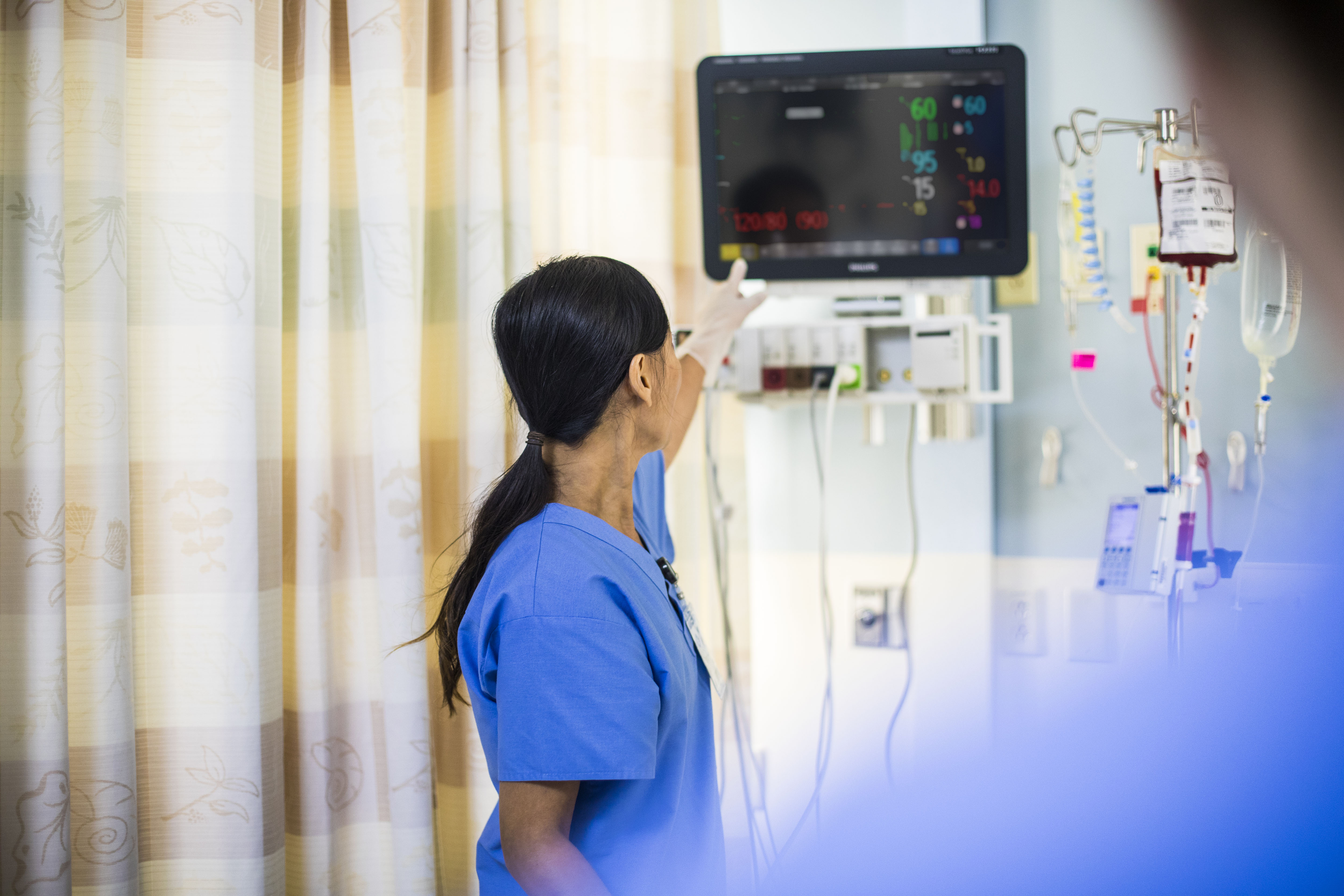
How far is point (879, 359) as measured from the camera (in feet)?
5.57

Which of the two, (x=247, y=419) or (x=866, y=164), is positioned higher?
(x=866, y=164)

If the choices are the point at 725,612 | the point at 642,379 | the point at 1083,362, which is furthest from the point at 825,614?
the point at 642,379

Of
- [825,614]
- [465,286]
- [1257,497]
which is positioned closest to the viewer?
[465,286]

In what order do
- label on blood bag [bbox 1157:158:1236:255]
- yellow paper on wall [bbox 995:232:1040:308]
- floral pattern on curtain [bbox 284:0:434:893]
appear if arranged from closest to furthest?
floral pattern on curtain [bbox 284:0:434:893], label on blood bag [bbox 1157:158:1236:255], yellow paper on wall [bbox 995:232:1040:308]

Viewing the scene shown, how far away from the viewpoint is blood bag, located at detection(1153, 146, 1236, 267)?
1261 millimetres

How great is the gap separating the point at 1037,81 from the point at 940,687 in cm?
124

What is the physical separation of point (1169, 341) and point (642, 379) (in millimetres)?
994

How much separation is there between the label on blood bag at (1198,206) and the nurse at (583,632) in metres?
0.82

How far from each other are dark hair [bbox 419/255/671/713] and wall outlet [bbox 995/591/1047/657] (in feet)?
3.92

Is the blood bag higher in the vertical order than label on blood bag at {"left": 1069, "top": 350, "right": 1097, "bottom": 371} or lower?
higher

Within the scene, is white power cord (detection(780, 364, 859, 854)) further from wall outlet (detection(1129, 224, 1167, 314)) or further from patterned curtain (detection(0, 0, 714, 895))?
patterned curtain (detection(0, 0, 714, 895))

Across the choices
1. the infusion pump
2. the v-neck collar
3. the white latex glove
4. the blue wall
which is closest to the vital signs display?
the white latex glove

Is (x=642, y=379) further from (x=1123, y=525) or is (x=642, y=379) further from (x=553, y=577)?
(x=1123, y=525)

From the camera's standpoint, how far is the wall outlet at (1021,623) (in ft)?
5.89
